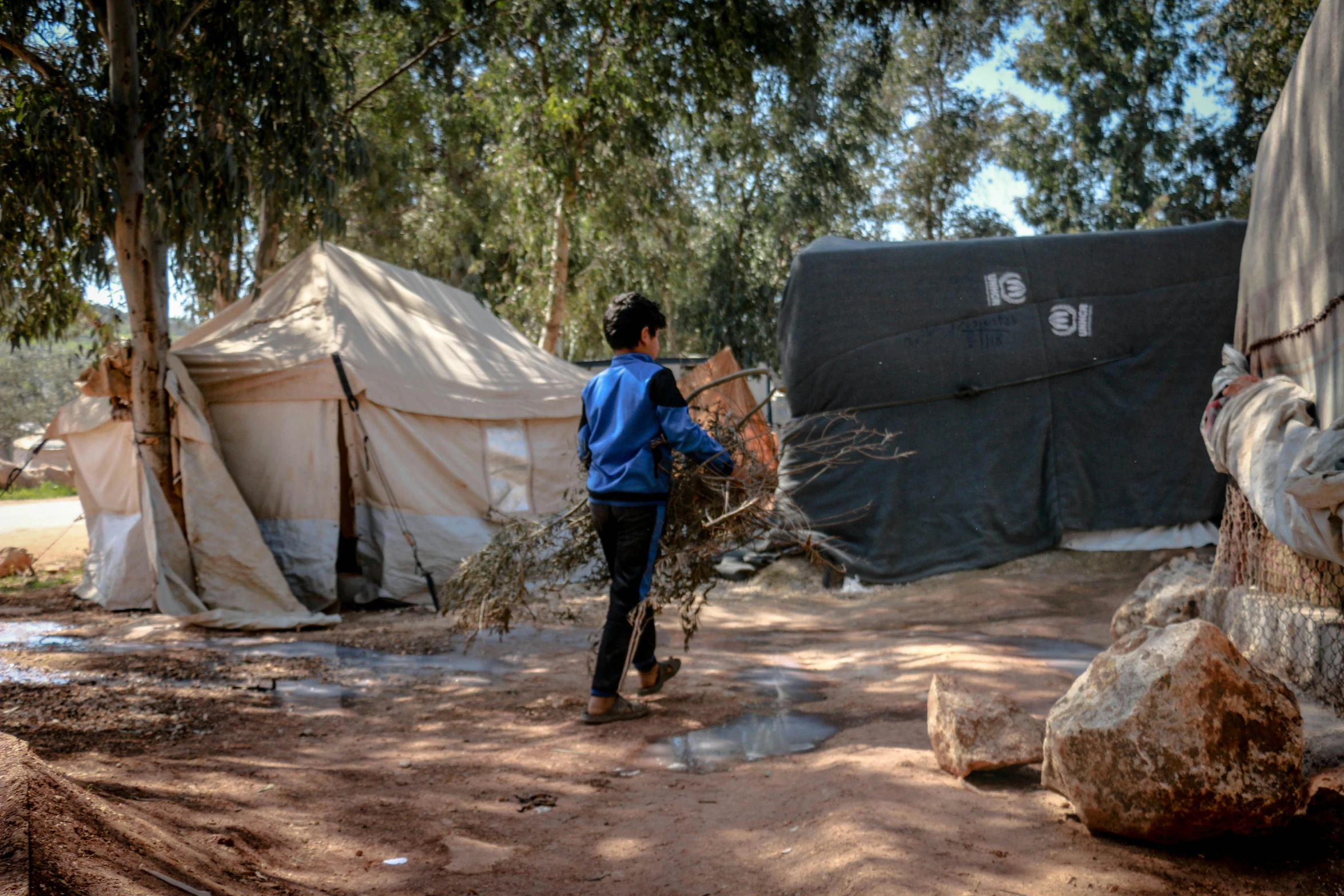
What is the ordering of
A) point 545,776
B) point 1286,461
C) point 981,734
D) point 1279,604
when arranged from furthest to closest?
point 1279,604 < point 545,776 < point 1286,461 < point 981,734

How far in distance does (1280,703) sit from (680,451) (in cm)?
243

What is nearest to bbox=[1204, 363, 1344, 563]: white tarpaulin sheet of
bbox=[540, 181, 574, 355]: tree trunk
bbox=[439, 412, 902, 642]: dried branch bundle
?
bbox=[439, 412, 902, 642]: dried branch bundle

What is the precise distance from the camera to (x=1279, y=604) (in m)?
4.11

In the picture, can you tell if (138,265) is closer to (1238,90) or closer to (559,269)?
Result: (559,269)

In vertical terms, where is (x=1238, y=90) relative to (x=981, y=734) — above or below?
above

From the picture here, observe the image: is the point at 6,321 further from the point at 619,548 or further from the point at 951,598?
the point at 951,598

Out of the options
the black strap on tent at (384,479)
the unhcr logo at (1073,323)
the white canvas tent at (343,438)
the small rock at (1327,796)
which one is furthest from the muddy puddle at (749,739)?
the unhcr logo at (1073,323)

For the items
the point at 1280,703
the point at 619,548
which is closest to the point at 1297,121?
the point at 1280,703

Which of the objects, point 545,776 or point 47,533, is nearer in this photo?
point 545,776

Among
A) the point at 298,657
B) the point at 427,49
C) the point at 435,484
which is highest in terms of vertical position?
the point at 427,49

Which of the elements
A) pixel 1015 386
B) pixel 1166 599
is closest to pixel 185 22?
pixel 1015 386

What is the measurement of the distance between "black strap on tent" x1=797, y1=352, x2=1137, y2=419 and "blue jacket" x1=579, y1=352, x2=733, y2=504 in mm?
4070

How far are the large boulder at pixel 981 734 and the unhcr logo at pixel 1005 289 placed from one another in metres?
5.58

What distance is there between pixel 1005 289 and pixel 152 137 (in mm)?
7076
